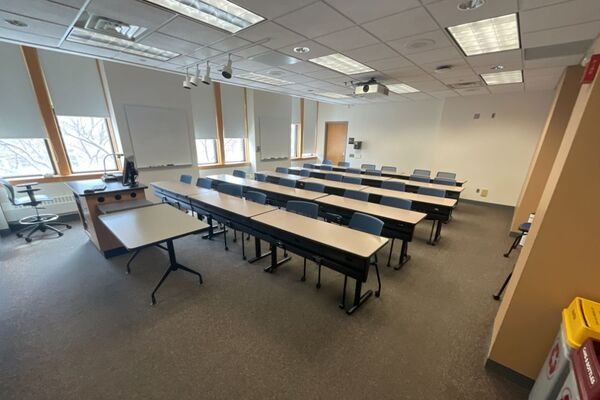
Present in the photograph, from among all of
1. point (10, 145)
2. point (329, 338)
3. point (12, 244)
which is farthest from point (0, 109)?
point (329, 338)

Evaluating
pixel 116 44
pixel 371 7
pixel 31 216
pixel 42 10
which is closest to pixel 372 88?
pixel 371 7

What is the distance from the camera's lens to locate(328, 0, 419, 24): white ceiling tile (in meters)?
2.01

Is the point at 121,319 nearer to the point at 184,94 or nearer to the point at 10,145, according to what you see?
the point at 10,145

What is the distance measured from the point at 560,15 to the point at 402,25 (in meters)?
1.37

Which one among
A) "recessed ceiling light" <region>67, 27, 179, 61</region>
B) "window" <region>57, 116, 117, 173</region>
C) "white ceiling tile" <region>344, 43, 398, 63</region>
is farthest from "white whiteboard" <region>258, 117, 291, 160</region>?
"white ceiling tile" <region>344, 43, 398, 63</region>

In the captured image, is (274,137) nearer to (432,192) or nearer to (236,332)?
(432,192)

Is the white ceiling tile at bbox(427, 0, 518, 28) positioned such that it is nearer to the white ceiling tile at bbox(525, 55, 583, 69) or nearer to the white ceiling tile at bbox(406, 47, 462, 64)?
the white ceiling tile at bbox(406, 47, 462, 64)

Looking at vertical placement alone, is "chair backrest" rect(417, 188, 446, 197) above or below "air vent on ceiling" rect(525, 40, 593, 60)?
below

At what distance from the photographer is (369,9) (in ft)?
7.00

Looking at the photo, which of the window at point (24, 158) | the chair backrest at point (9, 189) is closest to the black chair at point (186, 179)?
the window at point (24, 158)

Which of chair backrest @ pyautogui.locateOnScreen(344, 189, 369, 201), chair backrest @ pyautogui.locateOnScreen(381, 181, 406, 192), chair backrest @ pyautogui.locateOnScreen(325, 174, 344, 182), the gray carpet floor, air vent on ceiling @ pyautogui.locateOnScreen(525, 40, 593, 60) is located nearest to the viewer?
the gray carpet floor

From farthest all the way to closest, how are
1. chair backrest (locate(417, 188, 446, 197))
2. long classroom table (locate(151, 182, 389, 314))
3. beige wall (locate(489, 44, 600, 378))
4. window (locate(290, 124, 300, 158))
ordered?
window (locate(290, 124, 300, 158)) < chair backrest (locate(417, 188, 446, 197)) < long classroom table (locate(151, 182, 389, 314)) < beige wall (locate(489, 44, 600, 378))

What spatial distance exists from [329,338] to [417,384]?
729 mm

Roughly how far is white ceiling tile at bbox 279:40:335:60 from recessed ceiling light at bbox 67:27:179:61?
6.29ft
